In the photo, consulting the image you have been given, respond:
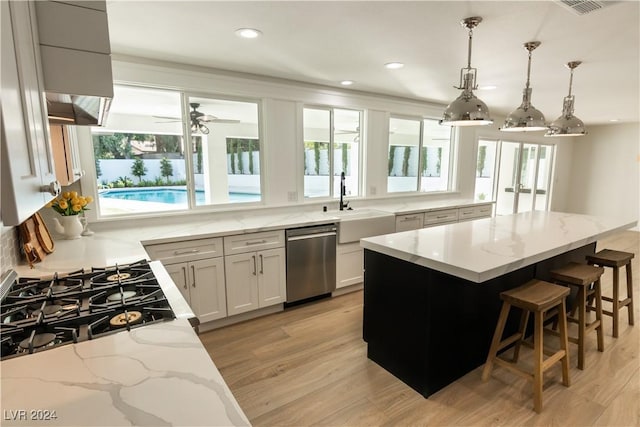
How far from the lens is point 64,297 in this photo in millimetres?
1409

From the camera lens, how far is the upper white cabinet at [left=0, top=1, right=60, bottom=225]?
24.5 inches

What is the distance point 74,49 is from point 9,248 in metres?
1.29

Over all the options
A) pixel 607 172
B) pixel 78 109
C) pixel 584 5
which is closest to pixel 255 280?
pixel 78 109

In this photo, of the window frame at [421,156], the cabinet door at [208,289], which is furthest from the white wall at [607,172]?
the cabinet door at [208,289]

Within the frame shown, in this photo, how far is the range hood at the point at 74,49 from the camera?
3.37 feet

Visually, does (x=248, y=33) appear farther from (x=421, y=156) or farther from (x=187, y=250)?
(x=421, y=156)

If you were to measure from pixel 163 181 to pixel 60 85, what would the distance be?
2224 mm

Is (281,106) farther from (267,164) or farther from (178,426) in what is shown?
(178,426)

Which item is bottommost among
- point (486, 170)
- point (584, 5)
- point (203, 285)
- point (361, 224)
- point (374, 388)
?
point (374, 388)

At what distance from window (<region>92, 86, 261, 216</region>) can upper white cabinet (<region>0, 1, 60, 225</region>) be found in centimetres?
218

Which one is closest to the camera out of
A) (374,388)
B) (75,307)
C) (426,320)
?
(75,307)

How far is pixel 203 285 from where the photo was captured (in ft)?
9.20

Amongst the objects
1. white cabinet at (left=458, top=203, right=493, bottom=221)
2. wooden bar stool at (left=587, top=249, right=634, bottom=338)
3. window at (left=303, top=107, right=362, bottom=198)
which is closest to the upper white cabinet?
window at (left=303, top=107, right=362, bottom=198)

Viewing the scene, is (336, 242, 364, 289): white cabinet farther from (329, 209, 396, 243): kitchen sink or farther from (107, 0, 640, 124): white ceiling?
(107, 0, 640, 124): white ceiling
